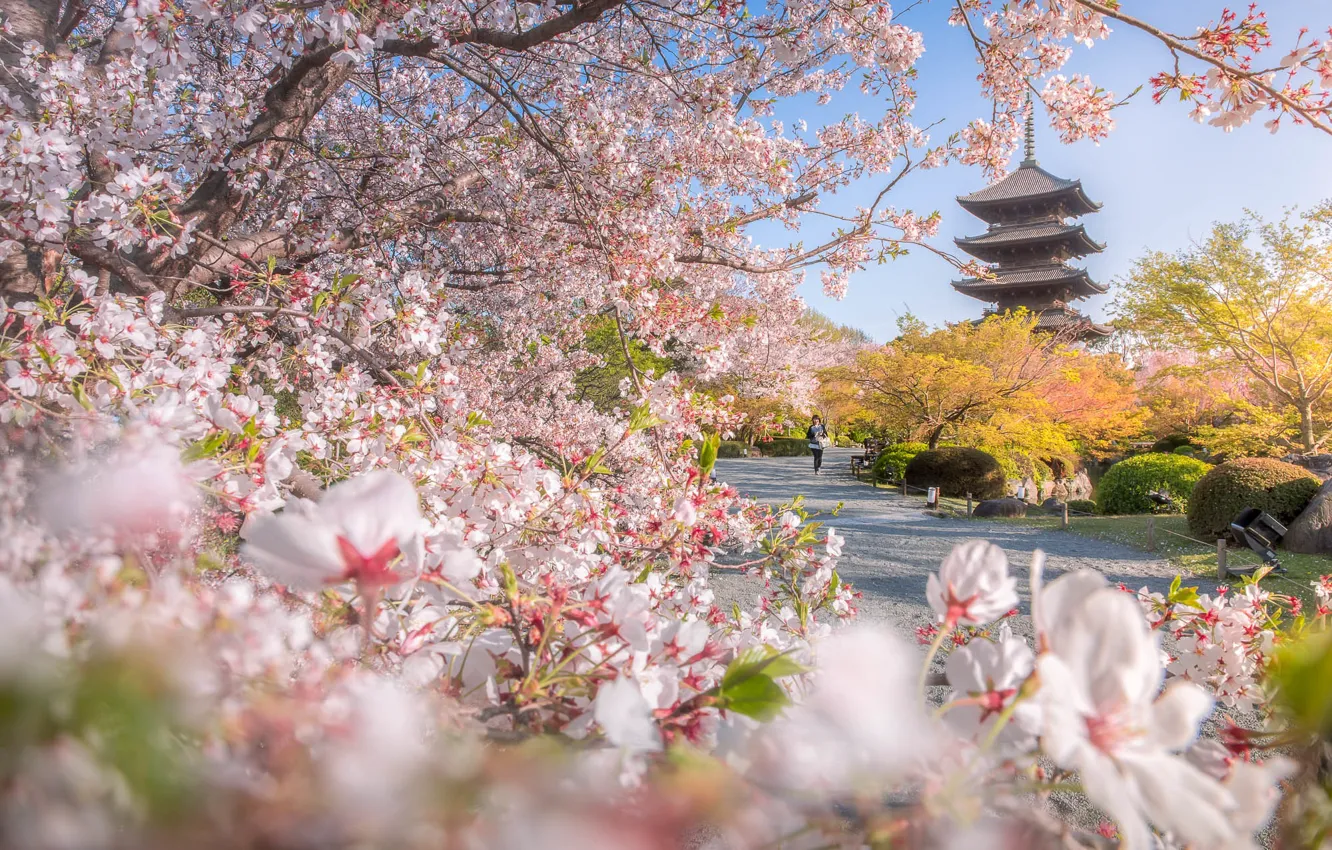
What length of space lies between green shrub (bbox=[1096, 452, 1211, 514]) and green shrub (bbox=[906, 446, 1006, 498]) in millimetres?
1944

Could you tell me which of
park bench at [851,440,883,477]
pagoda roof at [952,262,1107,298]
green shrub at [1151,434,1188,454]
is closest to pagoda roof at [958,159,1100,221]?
pagoda roof at [952,262,1107,298]

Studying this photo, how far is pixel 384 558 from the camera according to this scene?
0.44 m

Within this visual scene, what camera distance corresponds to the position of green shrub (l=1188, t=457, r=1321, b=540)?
7934 mm

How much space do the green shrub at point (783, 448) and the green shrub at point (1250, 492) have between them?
55.6 feet

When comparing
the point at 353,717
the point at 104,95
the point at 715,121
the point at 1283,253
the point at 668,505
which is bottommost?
the point at 668,505

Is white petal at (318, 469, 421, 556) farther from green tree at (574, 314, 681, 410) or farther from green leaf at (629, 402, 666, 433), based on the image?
green tree at (574, 314, 681, 410)

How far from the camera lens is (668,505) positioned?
2.21 meters

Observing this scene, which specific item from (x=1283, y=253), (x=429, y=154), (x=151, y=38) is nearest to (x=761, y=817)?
(x=151, y=38)

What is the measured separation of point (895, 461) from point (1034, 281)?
13.9m

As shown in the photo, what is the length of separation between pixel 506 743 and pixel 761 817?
9.0 inches

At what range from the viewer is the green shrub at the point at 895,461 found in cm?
1494

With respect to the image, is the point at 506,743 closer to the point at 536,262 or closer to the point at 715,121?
the point at 715,121

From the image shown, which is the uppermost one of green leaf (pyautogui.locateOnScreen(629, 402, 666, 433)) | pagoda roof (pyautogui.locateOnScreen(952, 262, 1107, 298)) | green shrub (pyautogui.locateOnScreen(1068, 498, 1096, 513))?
pagoda roof (pyautogui.locateOnScreen(952, 262, 1107, 298))

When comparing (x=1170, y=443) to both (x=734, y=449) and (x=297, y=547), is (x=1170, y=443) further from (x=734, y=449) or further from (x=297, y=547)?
(x=297, y=547)
